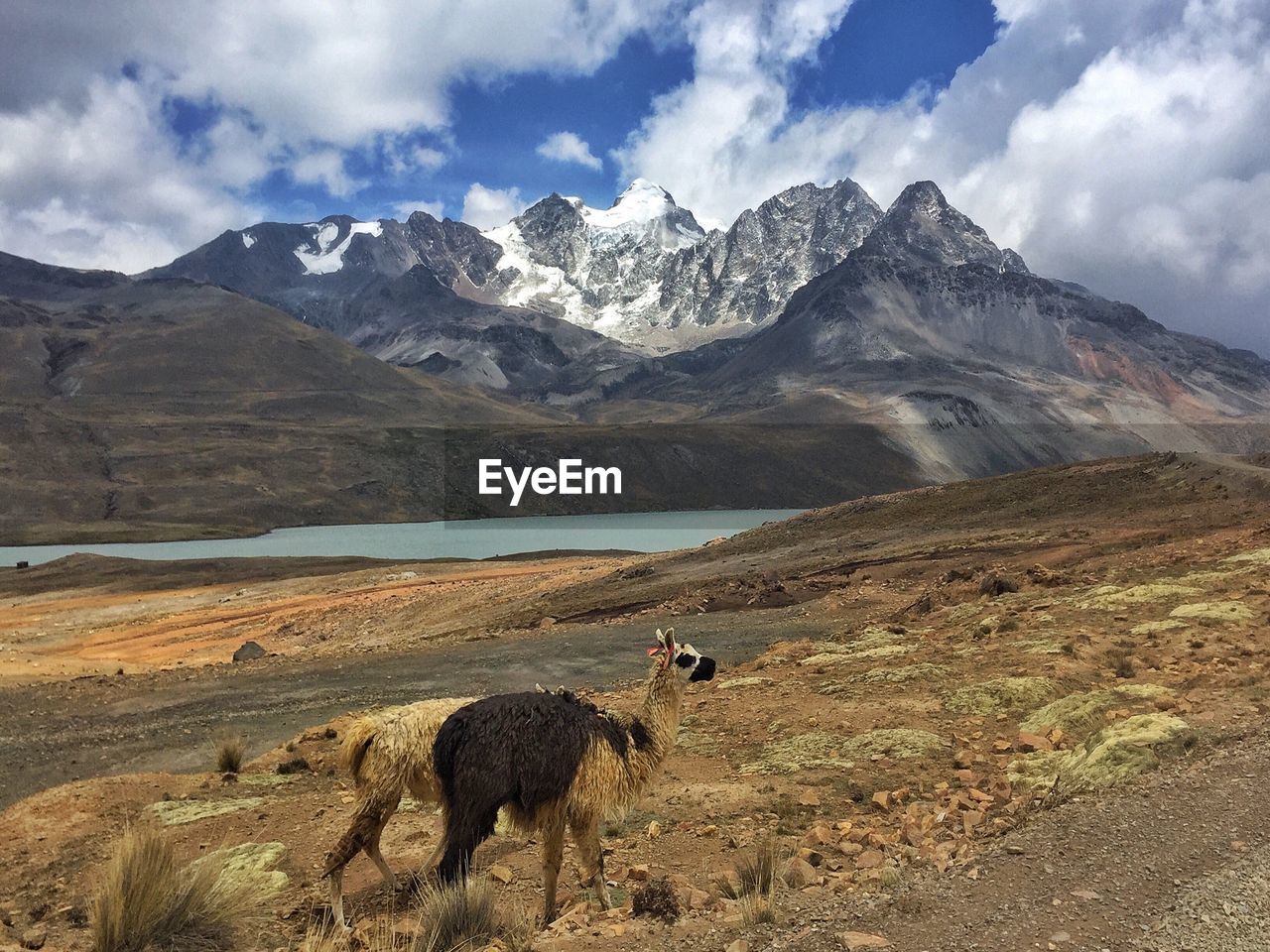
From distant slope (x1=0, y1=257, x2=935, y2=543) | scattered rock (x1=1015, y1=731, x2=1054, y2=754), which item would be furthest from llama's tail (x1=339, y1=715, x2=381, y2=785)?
distant slope (x1=0, y1=257, x2=935, y2=543)

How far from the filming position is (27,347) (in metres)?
196

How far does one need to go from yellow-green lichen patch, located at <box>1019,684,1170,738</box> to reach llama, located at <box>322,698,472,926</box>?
6906 millimetres

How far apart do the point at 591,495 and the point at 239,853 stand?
395 ft

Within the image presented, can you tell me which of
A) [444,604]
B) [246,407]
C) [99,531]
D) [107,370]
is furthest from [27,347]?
[444,604]

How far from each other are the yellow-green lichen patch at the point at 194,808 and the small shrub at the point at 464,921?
4.94 m

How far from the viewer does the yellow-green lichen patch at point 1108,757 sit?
7.86 meters

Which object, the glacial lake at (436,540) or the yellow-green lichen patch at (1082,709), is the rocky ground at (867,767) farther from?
the glacial lake at (436,540)

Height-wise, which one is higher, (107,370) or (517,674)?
(107,370)

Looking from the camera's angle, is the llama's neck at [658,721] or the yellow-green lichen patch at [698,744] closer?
the llama's neck at [658,721]

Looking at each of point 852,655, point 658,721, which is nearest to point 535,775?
point 658,721

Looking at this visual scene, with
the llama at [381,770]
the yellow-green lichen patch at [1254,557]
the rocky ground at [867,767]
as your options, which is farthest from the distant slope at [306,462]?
the llama at [381,770]

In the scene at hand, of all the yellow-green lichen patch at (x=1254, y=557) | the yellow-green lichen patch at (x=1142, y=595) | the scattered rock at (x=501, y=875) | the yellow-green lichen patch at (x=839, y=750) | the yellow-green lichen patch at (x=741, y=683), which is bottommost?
the scattered rock at (x=501, y=875)

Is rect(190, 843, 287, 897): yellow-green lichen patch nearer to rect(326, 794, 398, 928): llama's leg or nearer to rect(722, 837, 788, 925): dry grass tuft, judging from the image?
rect(326, 794, 398, 928): llama's leg

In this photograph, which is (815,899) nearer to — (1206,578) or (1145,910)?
(1145,910)
